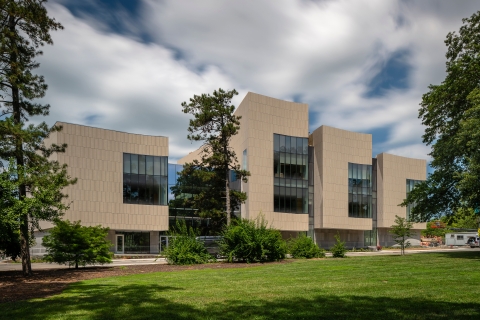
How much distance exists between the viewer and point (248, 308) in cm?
885

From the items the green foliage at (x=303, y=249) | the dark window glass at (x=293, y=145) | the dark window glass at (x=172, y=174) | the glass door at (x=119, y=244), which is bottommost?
the glass door at (x=119, y=244)

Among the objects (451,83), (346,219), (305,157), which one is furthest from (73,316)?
(346,219)

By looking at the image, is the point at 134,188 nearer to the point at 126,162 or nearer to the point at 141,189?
the point at 141,189

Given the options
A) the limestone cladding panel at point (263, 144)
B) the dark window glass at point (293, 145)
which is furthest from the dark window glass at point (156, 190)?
the dark window glass at point (293, 145)

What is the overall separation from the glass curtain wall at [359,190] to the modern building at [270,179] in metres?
0.15

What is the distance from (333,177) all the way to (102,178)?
3066 centimetres

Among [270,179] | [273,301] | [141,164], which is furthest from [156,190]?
[273,301]

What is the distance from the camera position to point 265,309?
870cm

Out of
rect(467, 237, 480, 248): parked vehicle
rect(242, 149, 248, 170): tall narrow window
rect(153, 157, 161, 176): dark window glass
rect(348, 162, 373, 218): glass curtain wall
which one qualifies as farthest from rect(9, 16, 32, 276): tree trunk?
rect(467, 237, 480, 248): parked vehicle

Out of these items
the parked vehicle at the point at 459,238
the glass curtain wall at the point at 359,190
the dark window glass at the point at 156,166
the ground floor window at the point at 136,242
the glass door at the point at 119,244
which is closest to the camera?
the glass door at the point at 119,244

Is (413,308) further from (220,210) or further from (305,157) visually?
(305,157)

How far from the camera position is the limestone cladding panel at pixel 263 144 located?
51.7 m

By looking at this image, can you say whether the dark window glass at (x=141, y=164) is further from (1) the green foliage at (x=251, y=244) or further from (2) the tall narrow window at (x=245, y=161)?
(1) the green foliage at (x=251, y=244)

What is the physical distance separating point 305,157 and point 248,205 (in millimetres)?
11066
